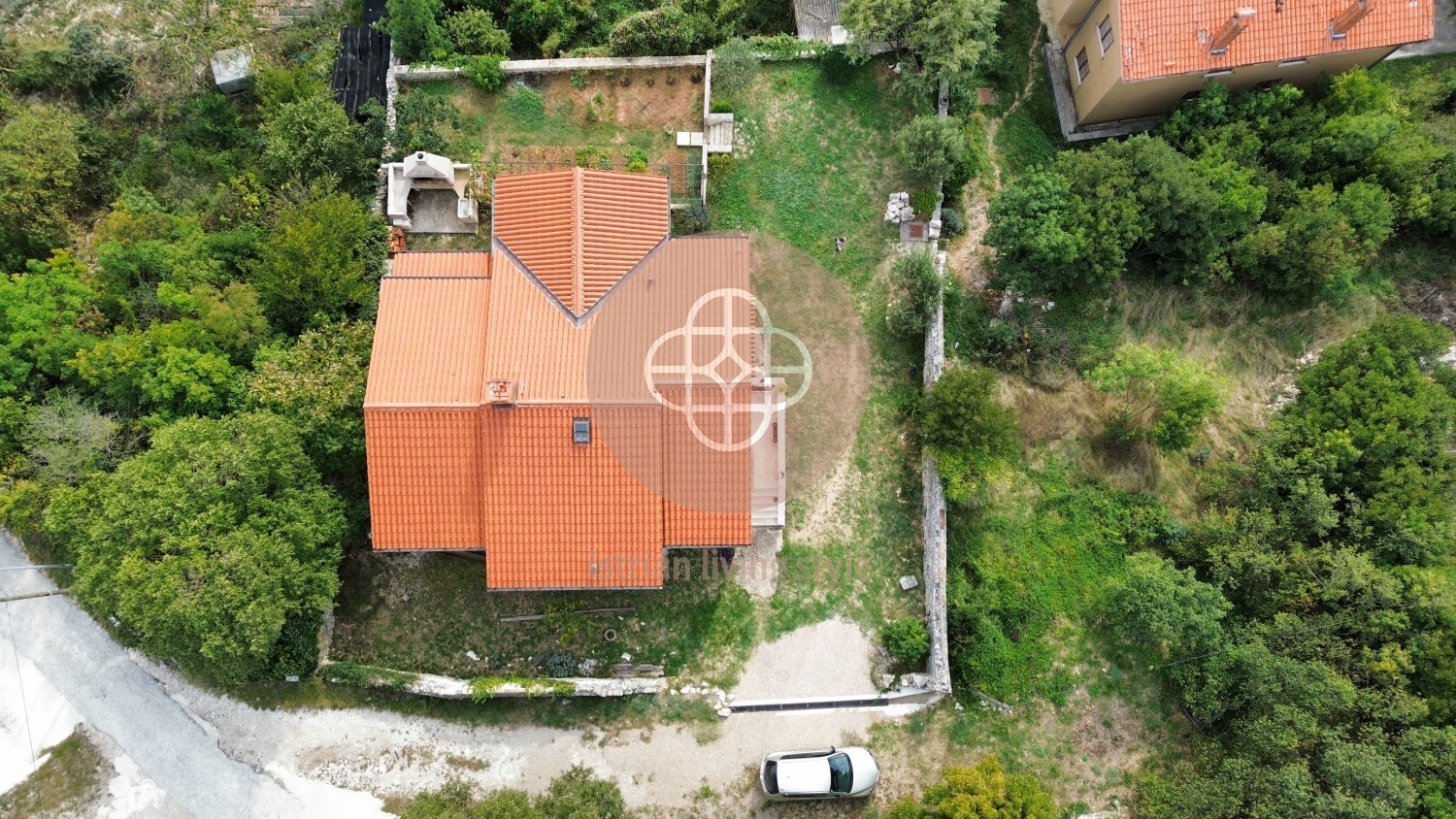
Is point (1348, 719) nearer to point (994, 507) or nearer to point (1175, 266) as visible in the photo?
Answer: point (994, 507)

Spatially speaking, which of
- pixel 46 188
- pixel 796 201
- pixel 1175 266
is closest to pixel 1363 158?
pixel 1175 266

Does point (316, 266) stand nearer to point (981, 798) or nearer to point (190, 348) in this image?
point (190, 348)

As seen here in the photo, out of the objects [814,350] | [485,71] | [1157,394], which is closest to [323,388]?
[485,71]

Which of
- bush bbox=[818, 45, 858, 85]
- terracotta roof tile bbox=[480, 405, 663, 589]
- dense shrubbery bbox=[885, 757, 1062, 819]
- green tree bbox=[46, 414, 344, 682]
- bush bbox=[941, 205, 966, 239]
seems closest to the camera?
green tree bbox=[46, 414, 344, 682]

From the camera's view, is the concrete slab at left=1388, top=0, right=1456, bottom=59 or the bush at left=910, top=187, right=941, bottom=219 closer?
the bush at left=910, top=187, right=941, bottom=219

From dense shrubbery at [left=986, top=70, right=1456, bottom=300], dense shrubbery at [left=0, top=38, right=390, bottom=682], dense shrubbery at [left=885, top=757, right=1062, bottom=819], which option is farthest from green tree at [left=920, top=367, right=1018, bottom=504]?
dense shrubbery at [left=0, top=38, right=390, bottom=682]

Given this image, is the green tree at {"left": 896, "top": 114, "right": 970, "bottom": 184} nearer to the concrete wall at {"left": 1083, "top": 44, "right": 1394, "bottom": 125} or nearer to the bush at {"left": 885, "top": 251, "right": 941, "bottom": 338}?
the bush at {"left": 885, "top": 251, "right": 941, "bottom": 338}
